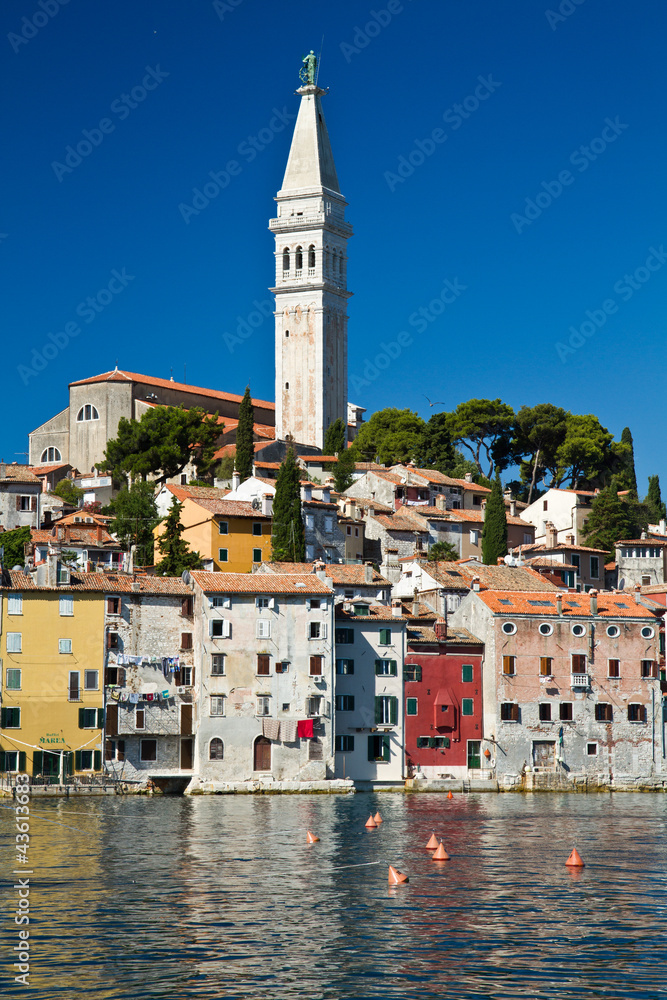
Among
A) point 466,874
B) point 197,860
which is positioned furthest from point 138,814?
point 466,874

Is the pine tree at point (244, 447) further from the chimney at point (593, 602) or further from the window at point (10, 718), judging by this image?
the window at point (10, 718)

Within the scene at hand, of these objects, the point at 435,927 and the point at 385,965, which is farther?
the point at 435,927

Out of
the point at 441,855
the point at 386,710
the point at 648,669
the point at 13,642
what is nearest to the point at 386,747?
the point at 386,710

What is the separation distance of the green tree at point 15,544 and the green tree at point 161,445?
1217 cm

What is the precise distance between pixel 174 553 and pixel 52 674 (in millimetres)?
13008

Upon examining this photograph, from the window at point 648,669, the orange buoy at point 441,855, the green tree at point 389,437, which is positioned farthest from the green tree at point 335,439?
the orange buoy at point 441,855

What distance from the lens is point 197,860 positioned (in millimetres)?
36969

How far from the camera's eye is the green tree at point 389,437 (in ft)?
330

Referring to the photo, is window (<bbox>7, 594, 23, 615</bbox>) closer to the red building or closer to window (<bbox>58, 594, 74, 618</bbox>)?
window (<bbox>58, 594, 74, 618</bbox>)

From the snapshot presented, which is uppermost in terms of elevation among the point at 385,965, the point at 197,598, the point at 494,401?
the point at 494,401

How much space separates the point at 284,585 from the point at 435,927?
3232cm

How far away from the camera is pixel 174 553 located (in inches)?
2697

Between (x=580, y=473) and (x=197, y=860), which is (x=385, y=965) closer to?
(x=197, y=860)

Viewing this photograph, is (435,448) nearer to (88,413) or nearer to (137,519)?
(88,413)
